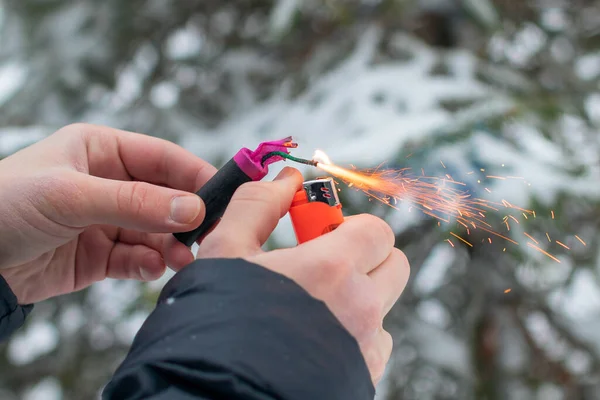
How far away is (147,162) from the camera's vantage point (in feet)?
3.92

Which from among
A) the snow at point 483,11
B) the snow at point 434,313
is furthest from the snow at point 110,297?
the snow at point 483,11

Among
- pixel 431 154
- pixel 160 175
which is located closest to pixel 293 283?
pixel 160 175

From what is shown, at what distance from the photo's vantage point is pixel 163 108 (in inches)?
84.7

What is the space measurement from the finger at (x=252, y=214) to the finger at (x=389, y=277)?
0.65 ft

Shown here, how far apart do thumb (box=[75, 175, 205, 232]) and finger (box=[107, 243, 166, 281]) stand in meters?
0.34

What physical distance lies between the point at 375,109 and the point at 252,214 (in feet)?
3.63

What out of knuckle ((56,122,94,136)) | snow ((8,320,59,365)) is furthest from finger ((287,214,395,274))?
snow ((8,320,59,365))

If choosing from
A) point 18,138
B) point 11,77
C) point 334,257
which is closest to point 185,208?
point 334,257

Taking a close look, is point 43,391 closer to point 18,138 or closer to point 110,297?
point 110,297

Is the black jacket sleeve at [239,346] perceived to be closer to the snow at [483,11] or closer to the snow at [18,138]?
the snow at [18,138]

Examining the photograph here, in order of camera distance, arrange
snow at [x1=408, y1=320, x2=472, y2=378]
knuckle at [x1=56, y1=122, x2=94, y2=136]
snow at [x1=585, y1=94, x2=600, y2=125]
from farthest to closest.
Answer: snow at [x1=408, y1=320, x2=472, y2=378] < snow at [x1=585, y1=94, x2=600, y2=125] < knuckle at [x1=56, y1=122, x2=94, y2=136]

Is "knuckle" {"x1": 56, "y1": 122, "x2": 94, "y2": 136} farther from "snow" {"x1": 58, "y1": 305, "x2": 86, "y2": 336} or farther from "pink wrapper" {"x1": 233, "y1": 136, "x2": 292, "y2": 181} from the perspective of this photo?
"snow" {"x1": 58, "y1": 305, "x2": 86, "y2": 336}

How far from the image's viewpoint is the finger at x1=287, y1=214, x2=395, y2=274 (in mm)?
714

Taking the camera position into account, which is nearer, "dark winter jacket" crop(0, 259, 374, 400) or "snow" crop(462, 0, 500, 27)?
"dark winter jacket" crop(0, 259, 374, 400)
